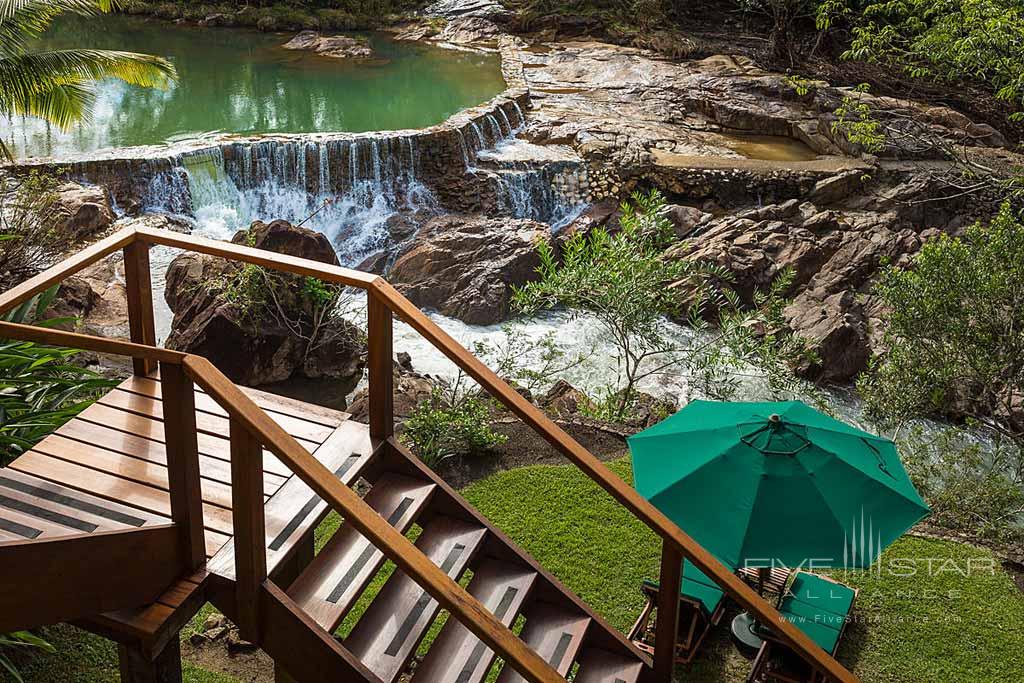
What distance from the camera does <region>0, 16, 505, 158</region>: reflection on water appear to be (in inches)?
625

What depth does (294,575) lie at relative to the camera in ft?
13.5

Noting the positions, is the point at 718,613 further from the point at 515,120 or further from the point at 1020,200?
the point at 515,120

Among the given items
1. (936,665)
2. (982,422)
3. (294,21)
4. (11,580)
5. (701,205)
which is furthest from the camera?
(294,21)

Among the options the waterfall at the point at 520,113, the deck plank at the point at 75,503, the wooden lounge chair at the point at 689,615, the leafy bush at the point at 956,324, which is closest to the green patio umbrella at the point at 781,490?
the wooden lounge chair at the point at 689,615

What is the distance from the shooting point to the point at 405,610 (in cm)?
376

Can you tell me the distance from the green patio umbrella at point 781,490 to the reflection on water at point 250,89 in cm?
1178

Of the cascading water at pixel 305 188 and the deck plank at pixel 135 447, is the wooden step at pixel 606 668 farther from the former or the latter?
the cascading water at pixel 305 188

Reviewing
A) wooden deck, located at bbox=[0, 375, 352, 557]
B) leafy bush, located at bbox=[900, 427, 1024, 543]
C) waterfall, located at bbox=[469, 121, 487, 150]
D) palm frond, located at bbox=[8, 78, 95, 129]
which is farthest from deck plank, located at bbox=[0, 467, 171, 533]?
waterfall, located at bbox=[469, 121, 487, 150]

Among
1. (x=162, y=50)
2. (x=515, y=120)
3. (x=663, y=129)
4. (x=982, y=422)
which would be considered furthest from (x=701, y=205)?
(x=162, y=50)

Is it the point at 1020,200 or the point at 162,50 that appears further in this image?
the point at 162,50

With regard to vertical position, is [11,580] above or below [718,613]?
above

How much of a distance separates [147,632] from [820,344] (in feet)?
28.4

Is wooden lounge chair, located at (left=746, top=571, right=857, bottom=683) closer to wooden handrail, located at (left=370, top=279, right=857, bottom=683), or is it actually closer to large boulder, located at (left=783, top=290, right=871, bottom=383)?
wooden handrail, located at (left=370, top=279, right=857, bottom=683)

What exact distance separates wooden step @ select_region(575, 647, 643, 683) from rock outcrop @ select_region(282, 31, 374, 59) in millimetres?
19481
